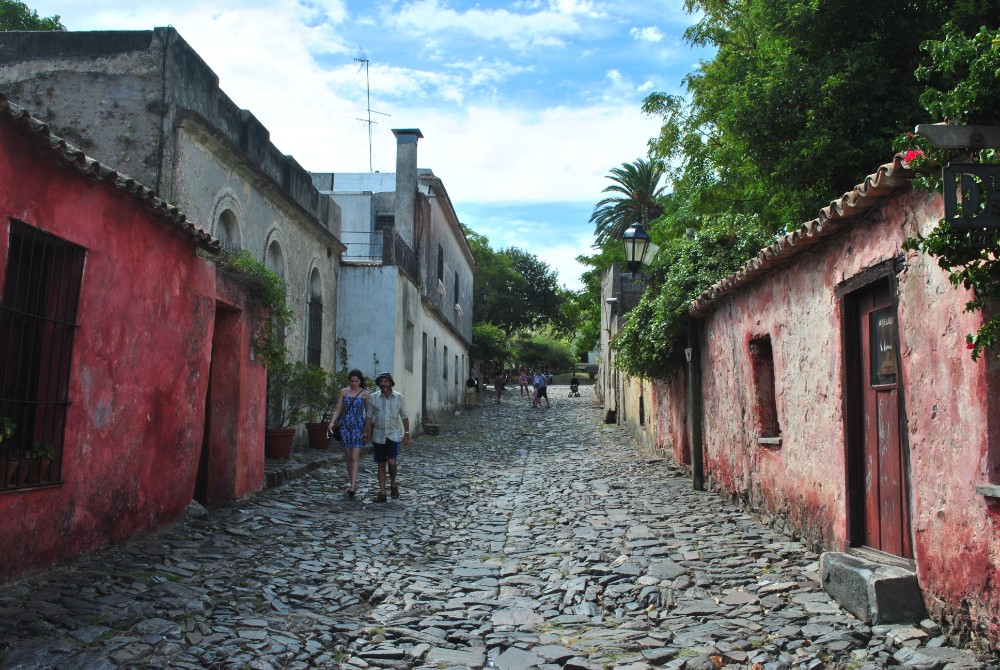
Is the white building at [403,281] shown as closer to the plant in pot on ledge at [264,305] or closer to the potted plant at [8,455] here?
the plant in pot on ledge at [264,305]

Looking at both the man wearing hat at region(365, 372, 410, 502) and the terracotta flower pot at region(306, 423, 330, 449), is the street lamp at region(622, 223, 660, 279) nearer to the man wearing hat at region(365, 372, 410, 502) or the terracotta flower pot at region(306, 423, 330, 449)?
the man wearing hat at region(365, 372, 410, 502)

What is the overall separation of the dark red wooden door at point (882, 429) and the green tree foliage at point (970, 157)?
1363mm

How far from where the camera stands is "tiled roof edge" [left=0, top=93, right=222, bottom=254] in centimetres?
508

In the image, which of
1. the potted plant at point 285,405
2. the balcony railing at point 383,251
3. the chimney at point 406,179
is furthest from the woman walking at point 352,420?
the chimney at point 406,179

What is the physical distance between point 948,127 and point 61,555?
637 cm

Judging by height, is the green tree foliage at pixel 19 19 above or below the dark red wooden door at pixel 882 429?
above

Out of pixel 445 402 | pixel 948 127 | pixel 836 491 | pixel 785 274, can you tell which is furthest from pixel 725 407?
pixel 445 402

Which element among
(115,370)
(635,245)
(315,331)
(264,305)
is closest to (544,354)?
(315,331)

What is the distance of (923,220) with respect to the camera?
17.0ft

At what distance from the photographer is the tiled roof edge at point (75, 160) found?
5.08 m

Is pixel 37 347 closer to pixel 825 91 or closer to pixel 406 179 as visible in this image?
pixel 825 91

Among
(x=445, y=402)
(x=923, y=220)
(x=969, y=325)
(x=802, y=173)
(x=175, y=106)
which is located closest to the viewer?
(x=969, y=325)

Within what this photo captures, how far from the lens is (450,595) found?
243 inches

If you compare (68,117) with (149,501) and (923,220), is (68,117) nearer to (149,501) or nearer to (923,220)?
(149,501)
